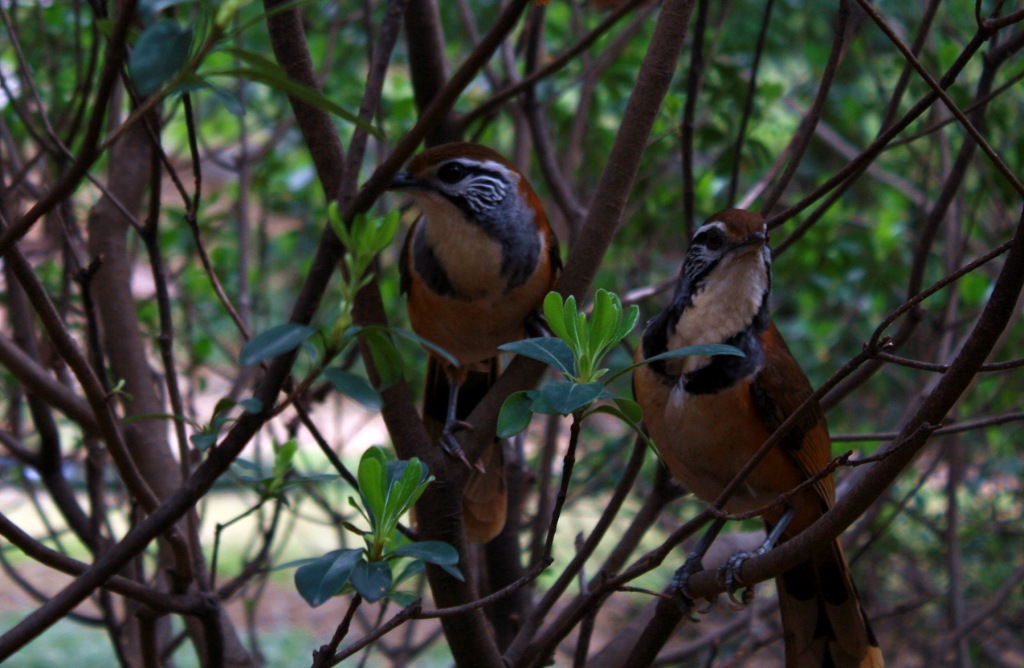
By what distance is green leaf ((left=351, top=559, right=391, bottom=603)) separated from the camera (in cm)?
126

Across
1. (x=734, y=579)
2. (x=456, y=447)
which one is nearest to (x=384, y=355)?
(x=456, y=447)

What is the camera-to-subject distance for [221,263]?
388cm

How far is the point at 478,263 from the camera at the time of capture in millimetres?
2557

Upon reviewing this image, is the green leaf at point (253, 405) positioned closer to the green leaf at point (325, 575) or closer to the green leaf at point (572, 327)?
the green leaf at point (325, 575)

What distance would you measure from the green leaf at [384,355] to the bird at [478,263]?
115 cm

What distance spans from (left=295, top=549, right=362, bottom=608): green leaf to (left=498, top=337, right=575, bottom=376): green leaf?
0.36 metres

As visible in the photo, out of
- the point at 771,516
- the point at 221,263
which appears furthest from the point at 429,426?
the point at 221,263

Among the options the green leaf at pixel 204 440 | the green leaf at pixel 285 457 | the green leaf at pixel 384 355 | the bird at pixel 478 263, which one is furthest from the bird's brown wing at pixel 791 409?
the green leaf at pixel 204 440

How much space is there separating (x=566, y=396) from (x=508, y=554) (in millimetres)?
1672

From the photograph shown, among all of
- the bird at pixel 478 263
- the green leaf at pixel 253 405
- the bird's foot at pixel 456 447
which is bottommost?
the green leaf at pixel 253 405

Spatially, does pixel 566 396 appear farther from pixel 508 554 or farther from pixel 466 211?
pixel 508 554

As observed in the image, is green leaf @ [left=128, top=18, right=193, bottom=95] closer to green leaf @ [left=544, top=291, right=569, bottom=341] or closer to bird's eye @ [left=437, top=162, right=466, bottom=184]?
green leaf @ [left=544, top=291, right=569, bottom=341]

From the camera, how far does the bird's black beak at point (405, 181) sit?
2.38 metres

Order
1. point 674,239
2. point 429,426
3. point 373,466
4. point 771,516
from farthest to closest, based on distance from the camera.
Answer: point 674,239 → point 429,426 → point 771,516 → point 373,466
